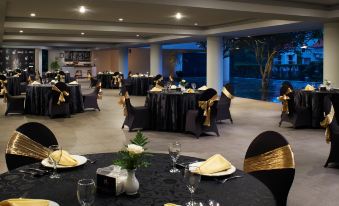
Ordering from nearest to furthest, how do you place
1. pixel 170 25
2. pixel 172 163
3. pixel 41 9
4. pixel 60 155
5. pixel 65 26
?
pixel 60 155 → pixel 172 163 → pixel 41 9 → pixel 65 26 → pixel 170 25

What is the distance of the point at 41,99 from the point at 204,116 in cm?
479

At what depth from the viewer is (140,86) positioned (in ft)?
51.7

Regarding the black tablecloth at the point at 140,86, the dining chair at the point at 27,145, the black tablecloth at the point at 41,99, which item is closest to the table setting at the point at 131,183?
the dining chair at the point at 27,145

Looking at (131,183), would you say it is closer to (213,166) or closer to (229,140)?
(213,166)

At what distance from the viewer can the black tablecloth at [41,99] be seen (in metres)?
9.63

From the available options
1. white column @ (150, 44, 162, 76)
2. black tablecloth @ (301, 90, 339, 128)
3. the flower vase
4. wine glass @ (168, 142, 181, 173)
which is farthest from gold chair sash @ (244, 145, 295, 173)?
white column @ (150, 44, 162, 76)

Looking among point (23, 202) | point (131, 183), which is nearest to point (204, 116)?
point (131, 183)

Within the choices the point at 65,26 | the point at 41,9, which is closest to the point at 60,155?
the point at 41,9

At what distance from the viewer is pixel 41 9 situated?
9.62 m

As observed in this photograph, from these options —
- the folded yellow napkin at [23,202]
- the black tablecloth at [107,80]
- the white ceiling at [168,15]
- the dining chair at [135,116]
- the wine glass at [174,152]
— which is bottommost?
the dining chair at [135,116]

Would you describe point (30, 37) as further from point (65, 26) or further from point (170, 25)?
point (170, 25)

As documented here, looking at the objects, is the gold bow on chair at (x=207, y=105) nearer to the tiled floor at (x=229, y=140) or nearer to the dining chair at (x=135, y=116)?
the tiled floor at (x=229, y=140)

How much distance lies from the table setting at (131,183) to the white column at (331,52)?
9255 mm

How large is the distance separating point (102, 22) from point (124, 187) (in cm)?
1125
